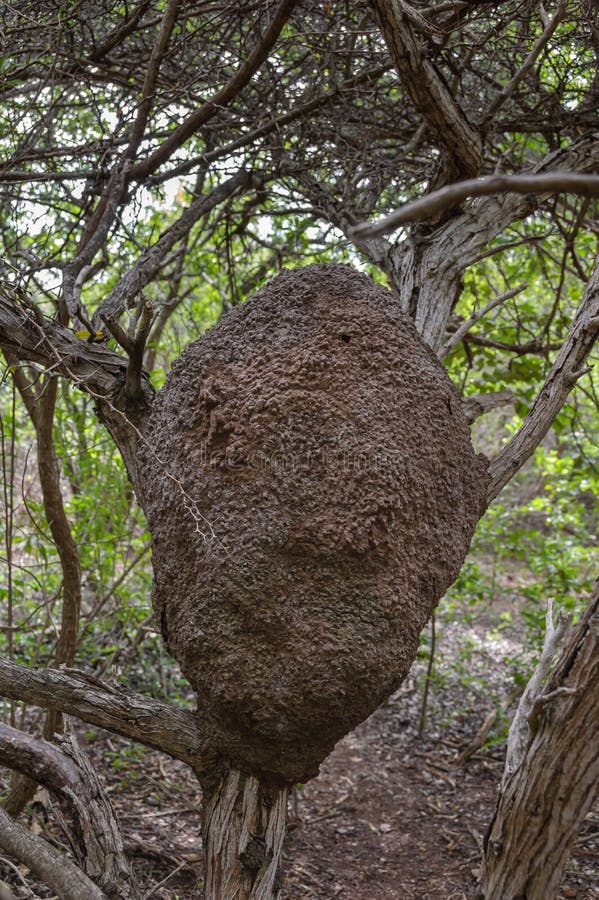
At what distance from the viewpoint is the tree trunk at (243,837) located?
202 centimetres

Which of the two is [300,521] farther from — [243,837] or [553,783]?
[553,783]

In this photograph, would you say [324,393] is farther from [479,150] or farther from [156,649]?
[156,649]

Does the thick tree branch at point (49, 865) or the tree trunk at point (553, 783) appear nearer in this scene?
the thick tree branch at point (49, 865)

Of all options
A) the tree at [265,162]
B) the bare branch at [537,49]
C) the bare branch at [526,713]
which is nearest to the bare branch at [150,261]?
the tree at [265,162]

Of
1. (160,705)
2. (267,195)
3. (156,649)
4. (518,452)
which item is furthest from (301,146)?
(156,649)

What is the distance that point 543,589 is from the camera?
5000 mm

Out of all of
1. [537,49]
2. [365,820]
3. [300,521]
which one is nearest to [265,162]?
[537,49]

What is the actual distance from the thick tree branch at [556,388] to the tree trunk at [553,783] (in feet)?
1.93

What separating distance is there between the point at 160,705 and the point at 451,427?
3.79 feet

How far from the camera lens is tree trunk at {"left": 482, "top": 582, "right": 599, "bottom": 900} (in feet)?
6.70

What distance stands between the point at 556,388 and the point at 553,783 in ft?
4.07

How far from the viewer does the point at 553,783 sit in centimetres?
207

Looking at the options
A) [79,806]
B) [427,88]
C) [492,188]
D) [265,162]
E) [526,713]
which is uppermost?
[265,162]

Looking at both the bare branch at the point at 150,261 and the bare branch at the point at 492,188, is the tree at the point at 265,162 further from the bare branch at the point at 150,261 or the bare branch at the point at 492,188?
the bare branch at the point at 492,188
